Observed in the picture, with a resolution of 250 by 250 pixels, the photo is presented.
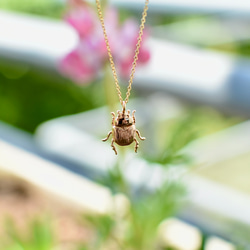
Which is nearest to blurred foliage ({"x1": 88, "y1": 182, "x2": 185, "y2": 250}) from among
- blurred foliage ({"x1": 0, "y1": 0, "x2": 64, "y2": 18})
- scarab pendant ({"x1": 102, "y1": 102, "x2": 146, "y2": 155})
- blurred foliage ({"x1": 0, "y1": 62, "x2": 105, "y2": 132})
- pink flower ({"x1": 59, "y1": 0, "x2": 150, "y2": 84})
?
pink flower ({"x1": 59, "y1": 0, "x2": 150, "y2": 84})

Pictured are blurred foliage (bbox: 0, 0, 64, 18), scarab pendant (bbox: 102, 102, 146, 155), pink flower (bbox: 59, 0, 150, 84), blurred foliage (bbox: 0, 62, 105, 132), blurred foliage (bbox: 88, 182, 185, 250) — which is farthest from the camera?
blurred foliage (bbox: 0, 0, 64, 18)

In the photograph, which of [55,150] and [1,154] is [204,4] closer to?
[55,150]

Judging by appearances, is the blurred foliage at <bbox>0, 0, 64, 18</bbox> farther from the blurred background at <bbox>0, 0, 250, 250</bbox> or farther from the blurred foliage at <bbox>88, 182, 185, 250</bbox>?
the blurred foliage at <bbox>88, 182, 185, 250</bbox>

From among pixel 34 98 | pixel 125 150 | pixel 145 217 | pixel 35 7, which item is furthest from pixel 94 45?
pixel 35 7

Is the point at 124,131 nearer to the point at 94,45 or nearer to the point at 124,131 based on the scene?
the point at 124,131

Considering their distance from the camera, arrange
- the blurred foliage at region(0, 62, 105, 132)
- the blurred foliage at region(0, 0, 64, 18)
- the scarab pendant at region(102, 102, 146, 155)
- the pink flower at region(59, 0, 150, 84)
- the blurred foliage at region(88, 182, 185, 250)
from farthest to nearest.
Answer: the blurred foliage at region(0, 0, 64, 18) < the blurred foliage at region(0, 62, 105, 132) < the blurred foliage at region(88, 182, 185, 250) < the pink flower at region(59, 0, 150, 84) < the scarab pendant at region(102, 102, 146, 155)

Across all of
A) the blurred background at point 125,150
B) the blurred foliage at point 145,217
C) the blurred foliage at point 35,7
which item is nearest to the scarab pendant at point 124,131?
the blurred background at point 125,150

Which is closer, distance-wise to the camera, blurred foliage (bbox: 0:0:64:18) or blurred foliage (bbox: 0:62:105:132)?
Result: blurred foliage (bbox: 0:62:105:132)
